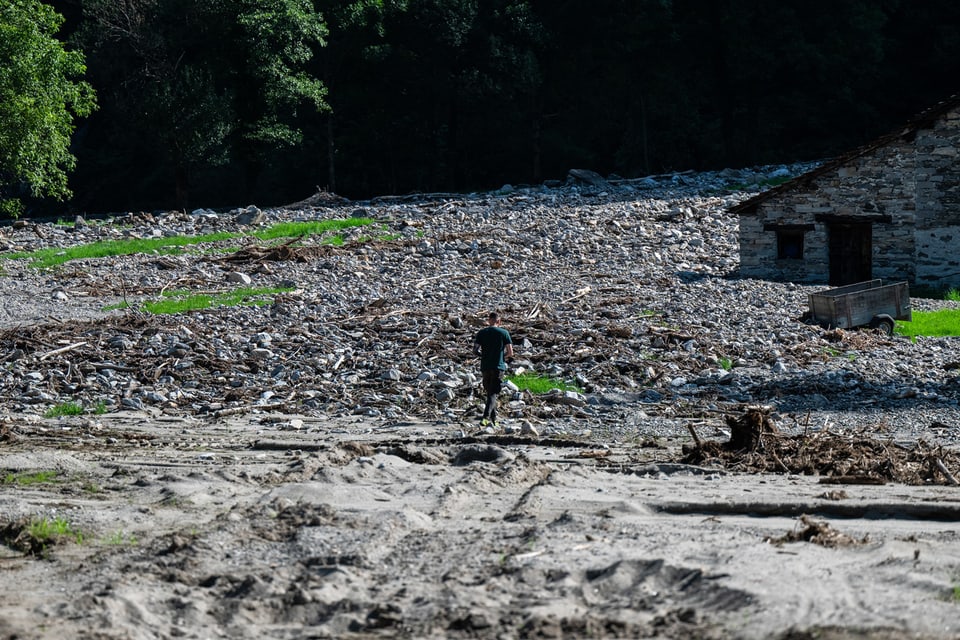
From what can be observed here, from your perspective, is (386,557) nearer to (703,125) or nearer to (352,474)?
(352,474)

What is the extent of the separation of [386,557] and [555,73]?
159 ft

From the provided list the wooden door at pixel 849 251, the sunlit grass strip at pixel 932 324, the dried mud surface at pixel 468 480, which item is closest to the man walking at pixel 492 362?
the dried mud surface at pixel 468 480

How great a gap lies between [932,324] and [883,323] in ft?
5.49

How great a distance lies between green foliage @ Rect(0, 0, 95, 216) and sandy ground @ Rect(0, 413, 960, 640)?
75.1 feet

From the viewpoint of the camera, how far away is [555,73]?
56.0 m

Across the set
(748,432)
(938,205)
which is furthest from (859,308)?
(748,432)

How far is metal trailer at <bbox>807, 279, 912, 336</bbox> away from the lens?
21.1 metres

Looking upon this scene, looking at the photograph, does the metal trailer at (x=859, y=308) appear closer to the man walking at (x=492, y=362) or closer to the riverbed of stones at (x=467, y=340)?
the riverbed of stones at (x=467, y=340)

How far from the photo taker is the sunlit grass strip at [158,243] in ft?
108

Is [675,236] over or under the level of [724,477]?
over

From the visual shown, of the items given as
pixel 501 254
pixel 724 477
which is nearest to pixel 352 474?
pixel 724 477

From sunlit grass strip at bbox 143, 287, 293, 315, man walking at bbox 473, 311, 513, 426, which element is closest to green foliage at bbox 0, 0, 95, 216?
sunlit grass strip at bbox 143, 287, 293, 315

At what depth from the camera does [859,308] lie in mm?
21344

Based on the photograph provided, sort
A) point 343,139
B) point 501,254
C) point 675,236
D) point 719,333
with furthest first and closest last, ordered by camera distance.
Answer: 1. point 343,139
2. point 675,236
3. point 501,254
4. point 719,333
